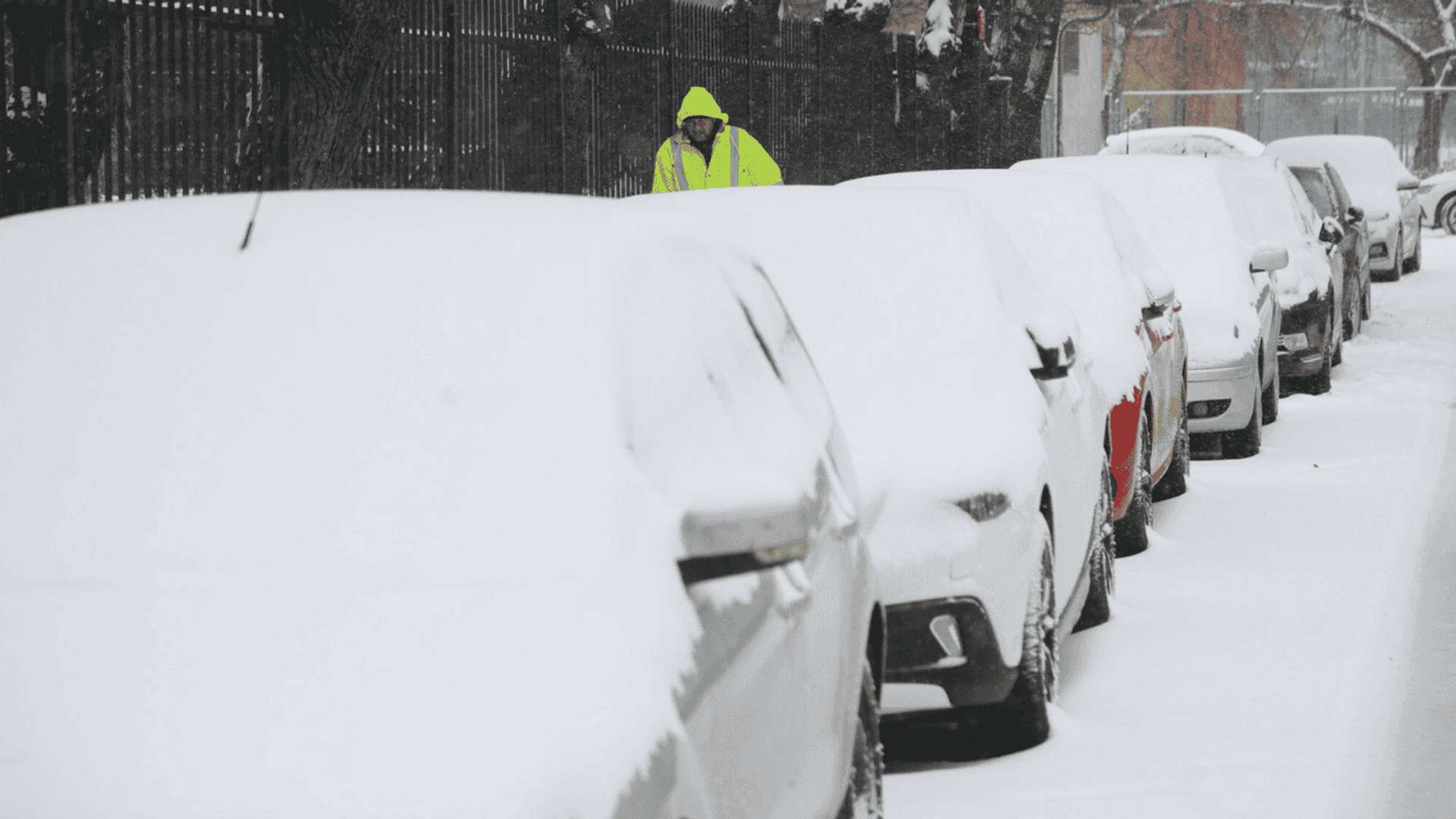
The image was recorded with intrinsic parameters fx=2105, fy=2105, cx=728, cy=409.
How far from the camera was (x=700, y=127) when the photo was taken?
→ 1224 cm

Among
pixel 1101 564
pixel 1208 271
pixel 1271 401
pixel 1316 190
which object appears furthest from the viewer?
pixel 1316 190

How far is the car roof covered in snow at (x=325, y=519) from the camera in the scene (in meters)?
2.47

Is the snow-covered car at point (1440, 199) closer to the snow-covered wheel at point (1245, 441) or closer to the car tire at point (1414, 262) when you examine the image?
the car tire at point (1414, 262)

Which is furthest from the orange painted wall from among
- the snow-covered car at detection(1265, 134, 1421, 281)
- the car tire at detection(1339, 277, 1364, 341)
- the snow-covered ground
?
the snow-covered ground

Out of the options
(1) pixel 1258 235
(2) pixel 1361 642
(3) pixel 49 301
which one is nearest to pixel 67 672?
(3) pixel 49 301

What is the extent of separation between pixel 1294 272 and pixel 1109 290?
6.14 m

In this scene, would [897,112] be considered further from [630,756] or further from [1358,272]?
[630,756]

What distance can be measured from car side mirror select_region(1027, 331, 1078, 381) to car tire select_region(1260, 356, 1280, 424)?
692 cm

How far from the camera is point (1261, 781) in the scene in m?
5.47

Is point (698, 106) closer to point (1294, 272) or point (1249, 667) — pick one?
point (1294, 272)

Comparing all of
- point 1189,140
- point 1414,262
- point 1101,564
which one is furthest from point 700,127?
point 1189,140

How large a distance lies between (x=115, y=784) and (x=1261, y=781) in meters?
3.73

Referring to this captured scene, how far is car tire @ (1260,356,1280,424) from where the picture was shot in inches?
512

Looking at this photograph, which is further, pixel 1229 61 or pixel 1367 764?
pixel 1229 61
